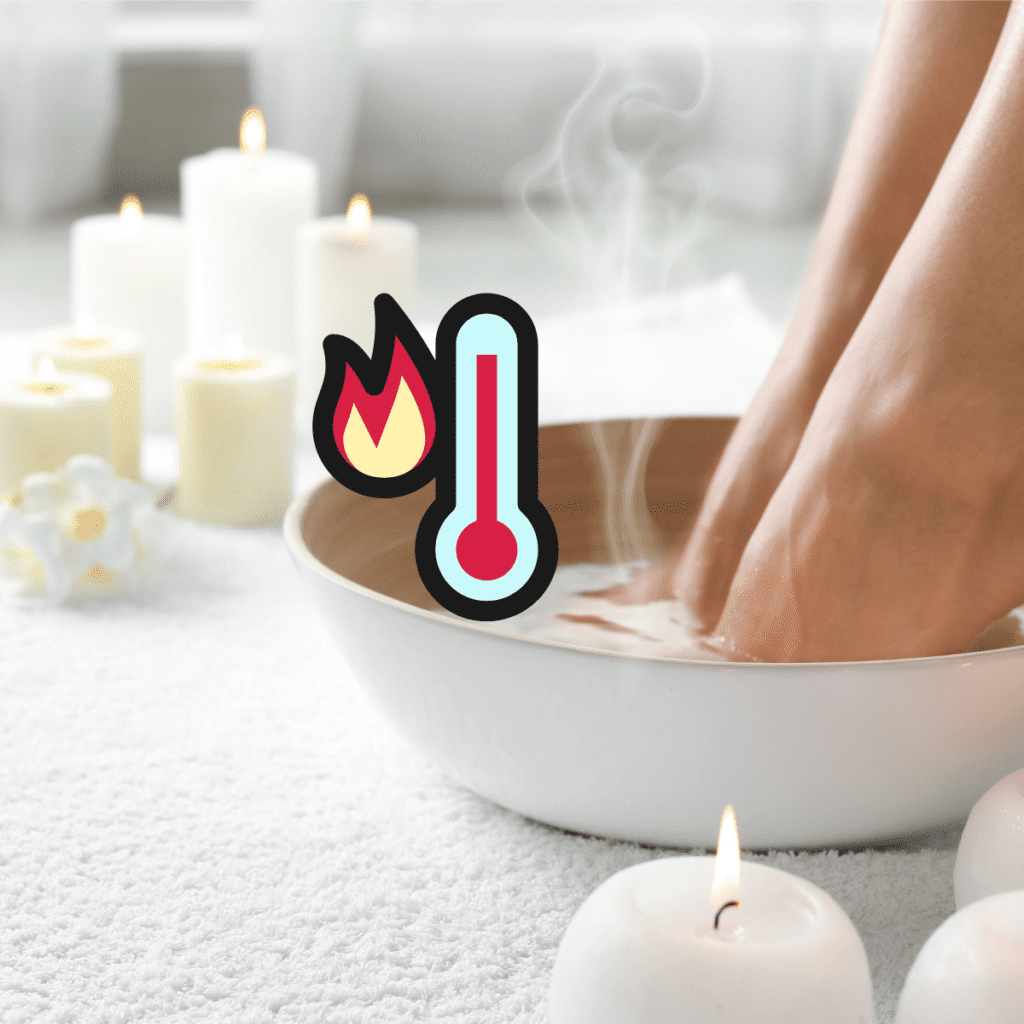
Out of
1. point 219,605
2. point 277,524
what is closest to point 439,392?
point 219,605

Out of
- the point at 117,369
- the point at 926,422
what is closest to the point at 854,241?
the point at 926,422

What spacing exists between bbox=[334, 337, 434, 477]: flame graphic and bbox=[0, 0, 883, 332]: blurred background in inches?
63.0

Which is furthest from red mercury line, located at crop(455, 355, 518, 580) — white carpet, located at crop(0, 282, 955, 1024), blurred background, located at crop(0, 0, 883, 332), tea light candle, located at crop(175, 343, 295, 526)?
blurred background, located at crop(0, 0, 883, 332)

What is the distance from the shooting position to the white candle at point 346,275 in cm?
110

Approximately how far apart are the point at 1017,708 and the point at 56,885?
0.32 meters

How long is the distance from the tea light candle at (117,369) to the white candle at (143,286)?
0.12m

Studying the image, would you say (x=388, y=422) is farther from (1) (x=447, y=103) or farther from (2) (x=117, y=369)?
(1) (x=447, y=103)

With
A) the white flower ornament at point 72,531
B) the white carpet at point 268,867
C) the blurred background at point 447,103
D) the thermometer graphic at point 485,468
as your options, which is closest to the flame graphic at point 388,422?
the thermometer graphic at point 485,468

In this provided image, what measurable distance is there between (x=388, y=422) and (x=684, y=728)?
0.16 metres

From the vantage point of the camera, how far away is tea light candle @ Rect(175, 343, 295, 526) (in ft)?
2.97

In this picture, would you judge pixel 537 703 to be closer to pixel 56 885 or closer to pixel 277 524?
pixel 56 885

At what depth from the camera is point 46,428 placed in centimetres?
85

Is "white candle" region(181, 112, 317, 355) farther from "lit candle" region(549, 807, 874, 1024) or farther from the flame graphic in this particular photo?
"lit candle" region(549, 807, 874, 1024)

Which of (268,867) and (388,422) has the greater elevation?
(388,422)
